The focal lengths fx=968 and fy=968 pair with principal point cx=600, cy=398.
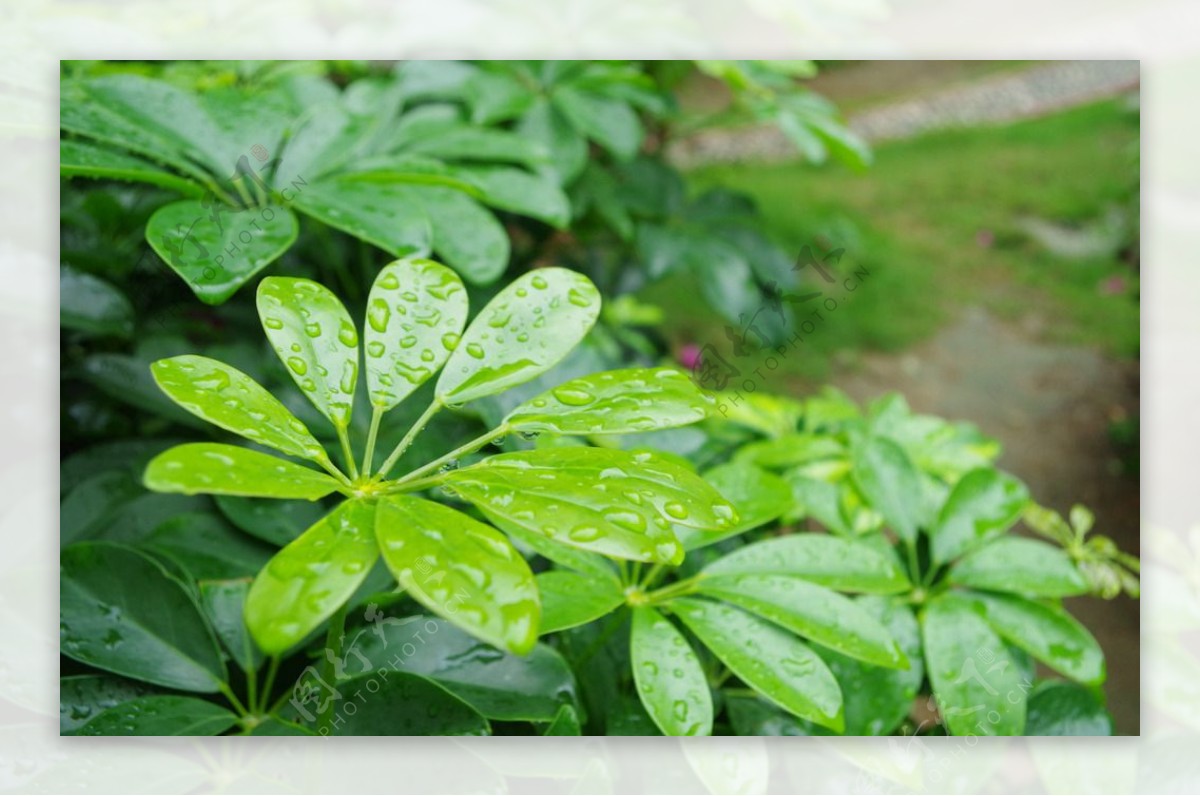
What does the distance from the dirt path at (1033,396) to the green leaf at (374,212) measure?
1407 millimetres

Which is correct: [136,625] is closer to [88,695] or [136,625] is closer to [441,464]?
[88,695]

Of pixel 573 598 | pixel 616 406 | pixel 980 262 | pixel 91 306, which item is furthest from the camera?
pixel 980 262

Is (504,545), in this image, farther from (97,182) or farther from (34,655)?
(97,182)

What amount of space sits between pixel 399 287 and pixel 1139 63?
0.89 meters

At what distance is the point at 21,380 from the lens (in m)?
0.88

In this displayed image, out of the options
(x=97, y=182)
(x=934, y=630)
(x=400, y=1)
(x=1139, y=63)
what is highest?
(x=400, y=1)

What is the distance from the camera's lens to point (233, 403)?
0.50 metres

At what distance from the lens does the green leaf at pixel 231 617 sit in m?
0.67

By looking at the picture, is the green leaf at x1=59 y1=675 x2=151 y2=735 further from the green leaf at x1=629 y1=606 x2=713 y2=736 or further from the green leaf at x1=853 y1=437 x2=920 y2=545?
the green leaf at x1=853 y1=437 x2=920 y2=545

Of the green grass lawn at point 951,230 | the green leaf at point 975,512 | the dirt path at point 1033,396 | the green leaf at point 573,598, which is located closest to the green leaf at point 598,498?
the green leaf at point 573,598

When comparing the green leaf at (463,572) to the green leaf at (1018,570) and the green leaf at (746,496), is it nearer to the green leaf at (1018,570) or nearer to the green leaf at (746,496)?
the green leaf at (746,496)

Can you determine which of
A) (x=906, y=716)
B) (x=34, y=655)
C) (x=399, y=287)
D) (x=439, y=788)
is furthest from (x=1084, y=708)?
(x=34, y=655)

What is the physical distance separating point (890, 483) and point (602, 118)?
1.72ft

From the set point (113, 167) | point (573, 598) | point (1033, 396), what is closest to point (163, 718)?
point (573, 598)
